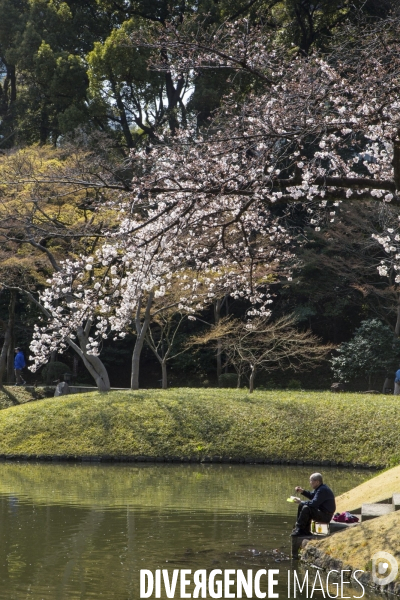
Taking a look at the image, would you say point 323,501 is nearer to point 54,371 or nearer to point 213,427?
point 213,427

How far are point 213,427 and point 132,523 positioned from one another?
7953 mm

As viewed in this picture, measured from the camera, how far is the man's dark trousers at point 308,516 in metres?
8.58

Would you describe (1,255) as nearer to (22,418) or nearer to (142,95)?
(22,418)

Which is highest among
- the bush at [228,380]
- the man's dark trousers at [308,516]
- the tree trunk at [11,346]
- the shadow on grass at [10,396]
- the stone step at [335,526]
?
the tree trunk at [11,346]

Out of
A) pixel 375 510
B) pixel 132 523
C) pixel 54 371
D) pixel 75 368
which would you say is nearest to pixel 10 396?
pixel 54 371

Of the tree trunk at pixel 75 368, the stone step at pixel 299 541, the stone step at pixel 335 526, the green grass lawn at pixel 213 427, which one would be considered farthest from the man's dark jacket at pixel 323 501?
the tree trunk at pixel 75 368

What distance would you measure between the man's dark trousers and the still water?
1.29ft

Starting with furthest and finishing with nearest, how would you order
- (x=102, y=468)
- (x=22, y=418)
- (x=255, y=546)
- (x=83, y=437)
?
(x=22, y=418) → (x=83, y=437) → (x=102, y=468) → (x=255, y=546)

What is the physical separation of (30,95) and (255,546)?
77.7 ft

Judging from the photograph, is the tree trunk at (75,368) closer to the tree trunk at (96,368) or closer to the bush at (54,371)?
the bush at (54,371)

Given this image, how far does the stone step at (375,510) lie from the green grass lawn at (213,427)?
8426 millimetres

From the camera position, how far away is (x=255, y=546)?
899 centimetres

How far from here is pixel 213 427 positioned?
1831cm

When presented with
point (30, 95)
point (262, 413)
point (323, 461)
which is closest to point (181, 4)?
point (30, 95)
